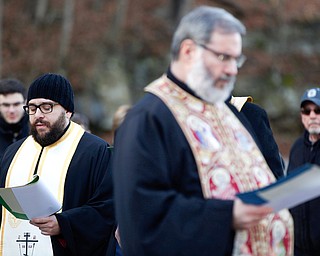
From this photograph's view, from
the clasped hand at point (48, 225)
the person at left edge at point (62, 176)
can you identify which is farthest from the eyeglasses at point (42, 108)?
the clasped hand at point (48, 225)

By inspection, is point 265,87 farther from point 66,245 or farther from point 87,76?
point 66,245

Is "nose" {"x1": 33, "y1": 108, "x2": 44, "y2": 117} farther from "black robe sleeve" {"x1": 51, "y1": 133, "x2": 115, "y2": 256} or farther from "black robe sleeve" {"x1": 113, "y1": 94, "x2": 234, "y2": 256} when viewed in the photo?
"black robe sleeve" {"x1": 113, "y1": 94, "x2": 234, "y2": 256}

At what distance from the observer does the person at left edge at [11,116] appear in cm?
803

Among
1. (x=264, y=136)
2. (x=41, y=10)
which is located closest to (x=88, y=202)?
Result: (x=264, y=136)

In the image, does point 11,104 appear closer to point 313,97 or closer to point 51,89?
point 51,89

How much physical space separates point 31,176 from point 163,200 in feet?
7.95

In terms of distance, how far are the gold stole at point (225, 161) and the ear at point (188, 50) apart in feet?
0.55

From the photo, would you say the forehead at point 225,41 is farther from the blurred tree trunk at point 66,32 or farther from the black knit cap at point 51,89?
the blurred tree trunk at point 66,32

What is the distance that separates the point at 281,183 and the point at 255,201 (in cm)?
15

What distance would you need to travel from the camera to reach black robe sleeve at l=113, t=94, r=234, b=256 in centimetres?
378

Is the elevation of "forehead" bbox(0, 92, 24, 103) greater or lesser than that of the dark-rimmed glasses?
greater

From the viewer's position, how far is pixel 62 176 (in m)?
5.91

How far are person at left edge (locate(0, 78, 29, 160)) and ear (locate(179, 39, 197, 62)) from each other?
14.2ft

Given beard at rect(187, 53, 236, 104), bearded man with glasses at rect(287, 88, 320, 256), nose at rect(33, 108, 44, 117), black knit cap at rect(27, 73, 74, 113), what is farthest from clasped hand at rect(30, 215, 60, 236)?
bearded man with glasses at rect(287, 88, 320, 256)
